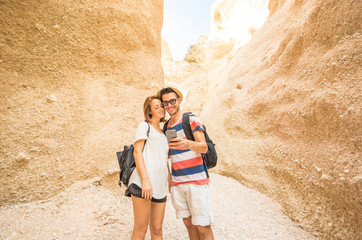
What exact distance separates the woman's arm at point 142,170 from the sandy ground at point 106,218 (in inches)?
45.8

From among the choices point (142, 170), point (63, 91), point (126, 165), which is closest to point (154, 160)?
point (142, 170)

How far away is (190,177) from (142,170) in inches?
17.3

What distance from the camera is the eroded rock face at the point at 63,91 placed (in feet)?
7.46

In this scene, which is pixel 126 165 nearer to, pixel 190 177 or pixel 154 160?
pixel 154 160

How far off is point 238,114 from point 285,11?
10.5 feet

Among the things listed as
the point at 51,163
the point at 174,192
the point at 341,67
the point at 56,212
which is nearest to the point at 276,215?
the point at 174,192

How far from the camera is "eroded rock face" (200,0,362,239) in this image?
2123 millimetres

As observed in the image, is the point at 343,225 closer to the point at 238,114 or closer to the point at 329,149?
the point at 329,149

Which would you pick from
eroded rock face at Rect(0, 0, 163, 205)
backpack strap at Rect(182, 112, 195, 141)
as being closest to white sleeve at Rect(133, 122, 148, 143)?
backpack strap at Rect(182, 112, 195, 141)

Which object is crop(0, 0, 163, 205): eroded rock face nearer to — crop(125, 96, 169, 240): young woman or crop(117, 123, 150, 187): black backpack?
crop(117, 123, 150, 187): black backpack

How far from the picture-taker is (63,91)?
2678mm

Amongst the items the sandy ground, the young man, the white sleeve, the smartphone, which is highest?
the white sleeve

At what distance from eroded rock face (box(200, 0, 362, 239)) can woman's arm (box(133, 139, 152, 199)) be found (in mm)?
2301

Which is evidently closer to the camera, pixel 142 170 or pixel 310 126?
pixel 142 170
